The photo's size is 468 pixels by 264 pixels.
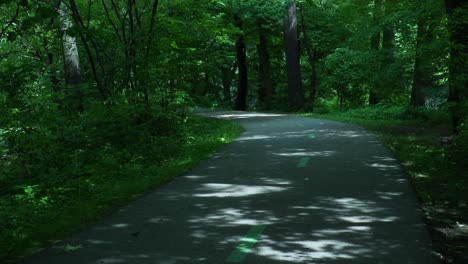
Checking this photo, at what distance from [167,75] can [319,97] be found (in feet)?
101

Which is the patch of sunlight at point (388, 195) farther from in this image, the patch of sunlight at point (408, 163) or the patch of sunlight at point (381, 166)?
the patch of sunlight at point (408, 163)

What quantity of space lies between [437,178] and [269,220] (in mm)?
4629

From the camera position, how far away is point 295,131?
63.0 ft

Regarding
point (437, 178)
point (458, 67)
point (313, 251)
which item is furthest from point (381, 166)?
point (313, 251)

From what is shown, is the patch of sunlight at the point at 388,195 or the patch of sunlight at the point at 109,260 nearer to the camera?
the patch of sunlight at the point at 109,260

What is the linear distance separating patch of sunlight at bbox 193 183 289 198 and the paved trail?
0.7 inches

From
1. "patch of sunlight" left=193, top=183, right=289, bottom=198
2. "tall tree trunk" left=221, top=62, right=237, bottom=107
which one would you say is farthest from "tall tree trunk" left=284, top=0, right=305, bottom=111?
"patch of sunlight" left=193, top=183, right=289, bottom=198

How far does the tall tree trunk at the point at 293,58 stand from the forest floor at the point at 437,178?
1225 centimetres

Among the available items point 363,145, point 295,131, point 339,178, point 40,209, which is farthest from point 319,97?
point 40,209

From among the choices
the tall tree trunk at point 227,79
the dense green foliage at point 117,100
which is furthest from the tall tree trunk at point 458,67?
the tall tree trunk at point 227,79

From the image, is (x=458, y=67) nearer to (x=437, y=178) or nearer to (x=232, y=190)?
(x=437, y=178)

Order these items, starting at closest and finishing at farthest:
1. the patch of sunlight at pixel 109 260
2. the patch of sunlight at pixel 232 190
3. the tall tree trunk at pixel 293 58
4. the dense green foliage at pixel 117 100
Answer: the patch of sunlight at pixel 109 260, the patch of sunlight at pixel 232 190, the dense green foliage at pixel 117 100, the tall tree trunk at pixel 293 58

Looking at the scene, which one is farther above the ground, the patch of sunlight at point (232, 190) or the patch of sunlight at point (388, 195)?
the patch of sunlight at point (388, 195)

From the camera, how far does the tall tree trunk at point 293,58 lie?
33562 mm
